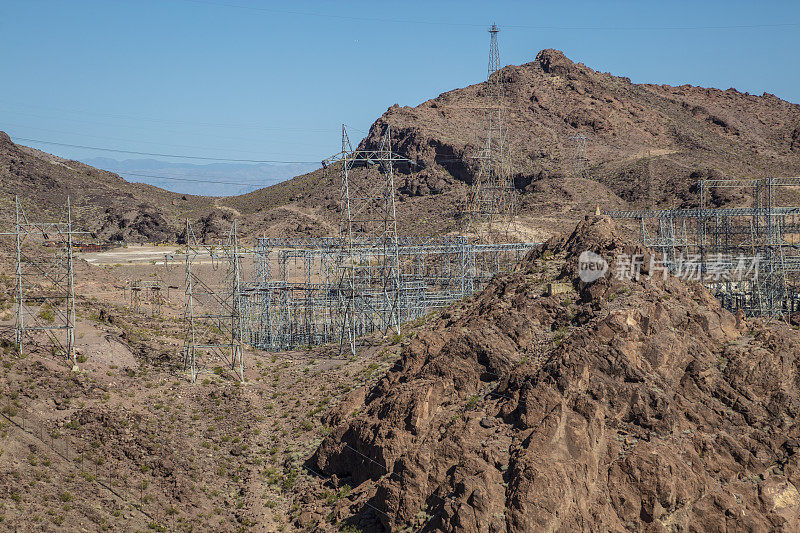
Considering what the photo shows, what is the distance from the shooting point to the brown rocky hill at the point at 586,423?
58.5ft

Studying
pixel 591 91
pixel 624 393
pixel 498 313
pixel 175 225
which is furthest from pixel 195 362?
pixel 591 91

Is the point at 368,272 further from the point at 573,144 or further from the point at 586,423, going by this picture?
the point at 573,144

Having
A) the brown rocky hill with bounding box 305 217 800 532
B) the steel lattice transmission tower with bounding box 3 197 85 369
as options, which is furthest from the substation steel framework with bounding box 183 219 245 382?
the brown rocky hill with bounding box 305 217 800 532

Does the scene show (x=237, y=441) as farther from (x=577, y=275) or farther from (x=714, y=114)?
(x=714, y=114)

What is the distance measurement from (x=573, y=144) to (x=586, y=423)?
3444 inches

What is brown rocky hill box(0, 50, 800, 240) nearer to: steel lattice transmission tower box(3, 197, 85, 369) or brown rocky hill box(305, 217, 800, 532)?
steel lattice transmission tower box(3, 197, 85, 369)

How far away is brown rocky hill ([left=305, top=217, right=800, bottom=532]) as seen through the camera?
1783cm

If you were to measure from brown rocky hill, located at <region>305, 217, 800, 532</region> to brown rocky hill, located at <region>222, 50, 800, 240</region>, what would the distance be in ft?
161

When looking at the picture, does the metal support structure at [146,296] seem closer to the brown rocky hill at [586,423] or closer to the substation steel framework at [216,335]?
the substation steel framework at [216,335]

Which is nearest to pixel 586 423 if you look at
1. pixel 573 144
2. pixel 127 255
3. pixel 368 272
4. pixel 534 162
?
pixel 368 272

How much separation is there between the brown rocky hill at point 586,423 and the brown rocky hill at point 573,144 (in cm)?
4915

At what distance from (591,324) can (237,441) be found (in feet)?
42.1

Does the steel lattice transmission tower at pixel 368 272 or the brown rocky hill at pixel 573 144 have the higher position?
the brown rocky hill at pixel 573 144

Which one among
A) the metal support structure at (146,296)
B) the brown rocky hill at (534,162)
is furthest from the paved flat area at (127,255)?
the metal support structure at (146,296)
